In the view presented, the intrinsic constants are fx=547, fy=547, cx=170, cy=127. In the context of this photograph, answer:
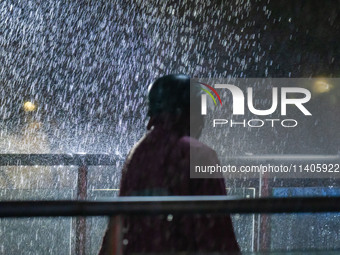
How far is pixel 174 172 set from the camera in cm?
174

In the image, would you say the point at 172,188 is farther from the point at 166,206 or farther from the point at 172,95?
the point at 166,206

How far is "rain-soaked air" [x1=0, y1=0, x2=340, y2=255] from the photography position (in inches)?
59.2

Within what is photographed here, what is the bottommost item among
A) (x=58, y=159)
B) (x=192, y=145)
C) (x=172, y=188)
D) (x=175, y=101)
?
(x=172, y=188)

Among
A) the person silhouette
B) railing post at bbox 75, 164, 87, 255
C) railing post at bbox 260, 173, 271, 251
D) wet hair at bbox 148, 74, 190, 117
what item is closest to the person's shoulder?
the person silhouette

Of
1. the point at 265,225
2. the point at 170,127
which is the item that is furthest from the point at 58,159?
the point at 170,127

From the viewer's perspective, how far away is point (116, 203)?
4.04 feet

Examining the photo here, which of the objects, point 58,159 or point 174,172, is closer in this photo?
point 174,172

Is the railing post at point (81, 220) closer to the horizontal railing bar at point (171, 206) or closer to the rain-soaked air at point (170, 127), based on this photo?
the rain-soaked air at point (170, 127)

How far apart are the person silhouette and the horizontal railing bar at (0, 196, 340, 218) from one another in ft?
0.89

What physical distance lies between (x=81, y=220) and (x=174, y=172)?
211cm

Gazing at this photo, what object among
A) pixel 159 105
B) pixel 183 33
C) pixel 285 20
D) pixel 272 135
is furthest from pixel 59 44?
pixel 159 105

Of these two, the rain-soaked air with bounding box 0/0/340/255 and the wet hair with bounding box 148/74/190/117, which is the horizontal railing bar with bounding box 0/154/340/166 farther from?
the wet hair with bounding box 148/74/190/117

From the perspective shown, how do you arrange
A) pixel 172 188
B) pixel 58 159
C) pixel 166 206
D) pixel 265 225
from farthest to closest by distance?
1. pixel 58 159
2. pixel 265 225
3. pixel 172 188
4. pixel 166 206

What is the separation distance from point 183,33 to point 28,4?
5.20 meters
